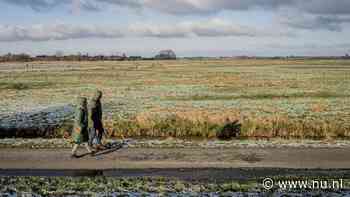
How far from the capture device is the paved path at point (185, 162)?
12039mm

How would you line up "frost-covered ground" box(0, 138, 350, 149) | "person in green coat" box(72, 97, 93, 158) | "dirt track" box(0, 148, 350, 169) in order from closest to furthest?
1. "dirt track" box(0, 148, 350, 169)
2. "person in green coat" box(72, 97, 93, 158)
3. "frost-covered ground" box(0, 138, 350, 149)

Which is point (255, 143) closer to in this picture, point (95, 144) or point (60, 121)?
point (95, 144)

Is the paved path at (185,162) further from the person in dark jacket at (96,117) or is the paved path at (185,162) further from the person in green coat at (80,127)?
the person in dark jacket at (96,117)

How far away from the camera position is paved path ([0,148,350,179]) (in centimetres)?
1204

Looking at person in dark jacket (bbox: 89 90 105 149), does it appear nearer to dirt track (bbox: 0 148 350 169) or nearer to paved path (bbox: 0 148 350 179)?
dirt track (bbox: 0 148 350 169)

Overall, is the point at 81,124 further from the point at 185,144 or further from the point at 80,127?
the point at 185,144

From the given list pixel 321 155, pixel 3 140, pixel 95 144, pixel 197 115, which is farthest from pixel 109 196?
pixel 197 115

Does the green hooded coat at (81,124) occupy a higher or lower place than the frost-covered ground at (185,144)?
higher

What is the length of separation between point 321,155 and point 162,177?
5395mm

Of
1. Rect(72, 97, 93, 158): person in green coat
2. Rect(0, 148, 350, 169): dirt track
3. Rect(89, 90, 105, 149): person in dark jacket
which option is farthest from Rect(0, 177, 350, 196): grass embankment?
Rect(89, 90, 105, 149): person in dark jacket

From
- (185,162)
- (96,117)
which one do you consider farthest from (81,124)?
(185,162)

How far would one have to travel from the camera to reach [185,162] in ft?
42.9

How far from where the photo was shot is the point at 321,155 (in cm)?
1405

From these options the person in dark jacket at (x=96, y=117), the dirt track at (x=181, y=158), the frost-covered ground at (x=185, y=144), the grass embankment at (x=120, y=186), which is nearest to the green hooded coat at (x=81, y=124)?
the person in dark jacket at (x=96, y=117)
